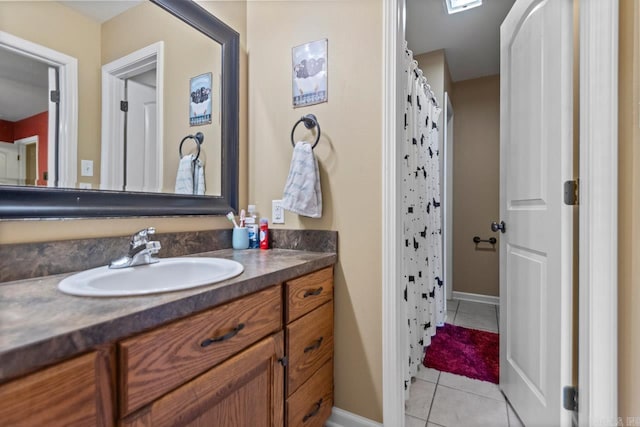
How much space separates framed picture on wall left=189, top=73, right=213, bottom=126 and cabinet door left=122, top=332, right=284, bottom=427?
3.44 feet

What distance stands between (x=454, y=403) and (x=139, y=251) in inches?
64.9

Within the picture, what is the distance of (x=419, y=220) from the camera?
1.83 meters

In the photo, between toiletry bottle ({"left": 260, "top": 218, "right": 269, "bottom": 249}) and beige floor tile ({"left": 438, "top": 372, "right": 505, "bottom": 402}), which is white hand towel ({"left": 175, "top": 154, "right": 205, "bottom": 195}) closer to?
toiletry bottle ({"left": 260, "top": 218, "right": 269, "bottom": 249})

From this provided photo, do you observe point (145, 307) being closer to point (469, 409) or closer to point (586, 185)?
point (586, 185)

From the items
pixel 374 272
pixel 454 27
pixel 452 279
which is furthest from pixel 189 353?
pixel 452 279

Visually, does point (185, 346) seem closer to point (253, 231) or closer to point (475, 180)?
point (253, 231)

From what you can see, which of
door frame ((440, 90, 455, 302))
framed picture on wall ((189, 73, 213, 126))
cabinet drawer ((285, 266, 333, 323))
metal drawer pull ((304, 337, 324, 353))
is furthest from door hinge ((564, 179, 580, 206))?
door frame ((440, 90, 455, 302))

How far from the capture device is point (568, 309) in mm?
1035

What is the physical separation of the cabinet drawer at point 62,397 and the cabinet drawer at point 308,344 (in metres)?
0.56

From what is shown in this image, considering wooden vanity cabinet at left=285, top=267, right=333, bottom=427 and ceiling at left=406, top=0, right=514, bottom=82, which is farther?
ceiling at left=406, top=0, right=514, bottom=82

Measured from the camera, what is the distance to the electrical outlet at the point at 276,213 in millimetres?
1449

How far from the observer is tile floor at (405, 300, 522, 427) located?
134 centimetres

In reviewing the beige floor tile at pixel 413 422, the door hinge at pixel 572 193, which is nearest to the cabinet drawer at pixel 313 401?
the beige floor tile at pixel 413 422

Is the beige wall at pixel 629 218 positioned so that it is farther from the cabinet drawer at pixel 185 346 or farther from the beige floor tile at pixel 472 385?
the cabinet drawer at pixel 185 346
